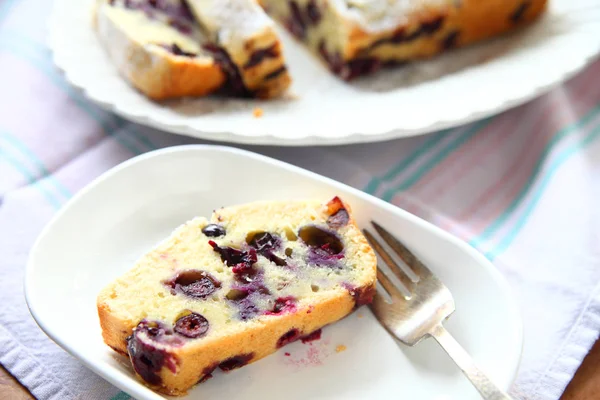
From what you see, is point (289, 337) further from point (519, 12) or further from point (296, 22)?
point (519, 12)

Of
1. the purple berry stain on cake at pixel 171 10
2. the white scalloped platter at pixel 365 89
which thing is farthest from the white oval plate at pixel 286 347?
the purple berry stain on cake at pixel 171 10

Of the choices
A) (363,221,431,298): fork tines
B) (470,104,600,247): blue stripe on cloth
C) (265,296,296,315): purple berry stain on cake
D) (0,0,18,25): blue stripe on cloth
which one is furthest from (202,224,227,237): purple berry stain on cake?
(0,0,18,25): blue stripe on cloth

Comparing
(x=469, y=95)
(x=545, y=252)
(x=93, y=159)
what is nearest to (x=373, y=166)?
(x=469, y=95)

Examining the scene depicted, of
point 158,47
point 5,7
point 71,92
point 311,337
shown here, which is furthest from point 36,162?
point 311,337

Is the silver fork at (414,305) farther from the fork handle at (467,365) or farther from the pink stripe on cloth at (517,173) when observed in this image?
the pink stripe on cloth at (517,173)

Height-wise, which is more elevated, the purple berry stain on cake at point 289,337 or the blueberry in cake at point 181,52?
the blueberry in cake at point 181,52
